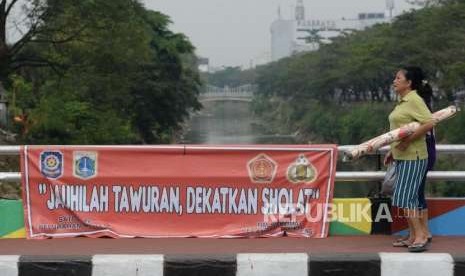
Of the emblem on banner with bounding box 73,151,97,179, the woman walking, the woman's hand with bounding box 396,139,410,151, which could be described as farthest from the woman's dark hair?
the emblem on banner with bounding box 73,151,97,179

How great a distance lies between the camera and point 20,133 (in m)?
35.5

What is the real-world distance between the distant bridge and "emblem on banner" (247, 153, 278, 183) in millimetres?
135090

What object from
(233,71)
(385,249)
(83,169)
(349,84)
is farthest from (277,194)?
(233,71)

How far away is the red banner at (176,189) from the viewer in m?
5.96

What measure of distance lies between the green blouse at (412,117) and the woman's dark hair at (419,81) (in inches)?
3.2

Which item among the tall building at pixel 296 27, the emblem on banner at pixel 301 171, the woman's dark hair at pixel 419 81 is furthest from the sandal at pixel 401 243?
→ the tall building at pixel 296 27

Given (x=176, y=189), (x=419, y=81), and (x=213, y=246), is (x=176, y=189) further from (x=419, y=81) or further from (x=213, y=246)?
(x=419, y=81)

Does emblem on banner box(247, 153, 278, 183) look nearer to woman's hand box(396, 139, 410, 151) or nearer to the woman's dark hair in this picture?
woman's hand box(396, 139, 410, 151)

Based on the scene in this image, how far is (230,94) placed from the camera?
6083 inches

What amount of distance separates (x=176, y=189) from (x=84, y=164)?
76 cm

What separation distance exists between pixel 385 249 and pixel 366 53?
165 ft

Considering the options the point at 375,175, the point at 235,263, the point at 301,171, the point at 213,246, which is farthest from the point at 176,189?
the point at 375,175

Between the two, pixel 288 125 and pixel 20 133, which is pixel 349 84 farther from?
pixel 20 133

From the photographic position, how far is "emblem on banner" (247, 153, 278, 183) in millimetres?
5988
